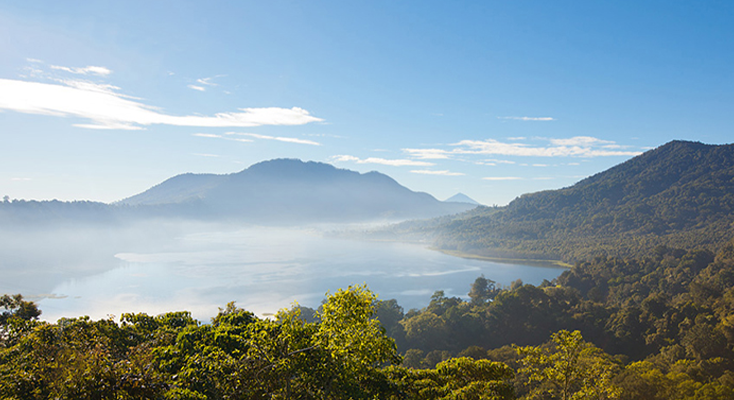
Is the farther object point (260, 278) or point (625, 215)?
point (625, 215)

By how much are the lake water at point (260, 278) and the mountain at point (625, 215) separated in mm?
15488

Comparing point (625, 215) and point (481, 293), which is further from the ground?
point (625, 215)

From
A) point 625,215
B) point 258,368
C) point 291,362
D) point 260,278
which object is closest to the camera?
point 258,368

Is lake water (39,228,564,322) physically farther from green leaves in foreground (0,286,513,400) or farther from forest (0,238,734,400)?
green leaves in foreground (0,286,513,400)

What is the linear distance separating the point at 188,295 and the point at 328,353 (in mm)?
82466

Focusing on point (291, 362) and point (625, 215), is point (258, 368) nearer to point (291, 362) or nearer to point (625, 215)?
point (291, 362)

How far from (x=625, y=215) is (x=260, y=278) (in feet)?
360

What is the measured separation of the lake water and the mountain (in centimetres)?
1549

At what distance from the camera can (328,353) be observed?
7.08 meters

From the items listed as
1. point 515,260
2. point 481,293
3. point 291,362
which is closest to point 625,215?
point 515,260

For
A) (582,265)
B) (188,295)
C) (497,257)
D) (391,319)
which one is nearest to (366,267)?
(497,257)

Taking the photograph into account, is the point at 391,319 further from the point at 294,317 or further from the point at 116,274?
the point at 116,274

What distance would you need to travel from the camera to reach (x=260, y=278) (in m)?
97.7

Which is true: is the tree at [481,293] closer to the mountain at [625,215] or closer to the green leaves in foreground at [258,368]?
the green leaves in foreground at [258,368]
